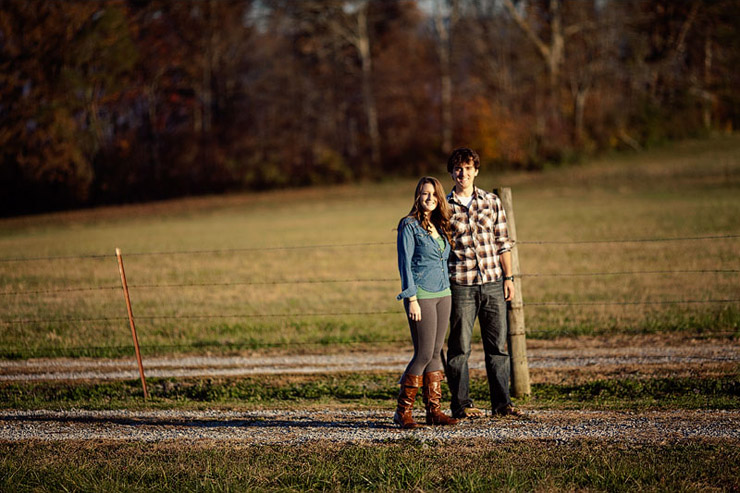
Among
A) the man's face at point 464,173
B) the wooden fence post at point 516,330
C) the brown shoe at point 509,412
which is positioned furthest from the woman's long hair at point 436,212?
the brown shoe at point 509,412

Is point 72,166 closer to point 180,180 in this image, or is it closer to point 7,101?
point 7,101

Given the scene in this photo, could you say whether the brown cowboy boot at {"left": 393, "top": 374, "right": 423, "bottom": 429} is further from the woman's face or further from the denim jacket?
the woman's face

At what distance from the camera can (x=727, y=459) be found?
5.02 metres

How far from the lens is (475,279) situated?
21.1 ft

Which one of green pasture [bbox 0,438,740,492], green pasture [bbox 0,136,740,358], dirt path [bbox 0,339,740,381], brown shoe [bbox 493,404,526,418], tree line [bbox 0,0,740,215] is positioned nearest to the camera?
green pasture [bbox 0,438,740,492]

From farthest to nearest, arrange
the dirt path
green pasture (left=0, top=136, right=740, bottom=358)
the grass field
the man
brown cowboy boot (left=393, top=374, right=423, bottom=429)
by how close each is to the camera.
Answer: green pasture (left=0, top=136, right=740, bottom=358), the dirt path, the man, brown cowboy boot (left=393, top=374, right=423, bottom=429), the grass field

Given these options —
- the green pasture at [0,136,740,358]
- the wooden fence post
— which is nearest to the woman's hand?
the wooden fence post

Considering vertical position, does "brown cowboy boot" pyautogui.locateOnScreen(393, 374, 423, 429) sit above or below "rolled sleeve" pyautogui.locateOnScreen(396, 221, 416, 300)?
below

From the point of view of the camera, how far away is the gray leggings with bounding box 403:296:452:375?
20.1ft

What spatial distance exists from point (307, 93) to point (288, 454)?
53.1 metres

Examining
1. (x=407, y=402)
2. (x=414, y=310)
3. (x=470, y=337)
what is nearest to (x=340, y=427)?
(x=407, y=402)

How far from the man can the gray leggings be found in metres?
0.23

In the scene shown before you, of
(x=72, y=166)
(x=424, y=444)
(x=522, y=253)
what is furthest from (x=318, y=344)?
(x=72, y=166)

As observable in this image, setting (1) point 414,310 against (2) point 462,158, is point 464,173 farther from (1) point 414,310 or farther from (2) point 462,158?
(1) point 414,310
